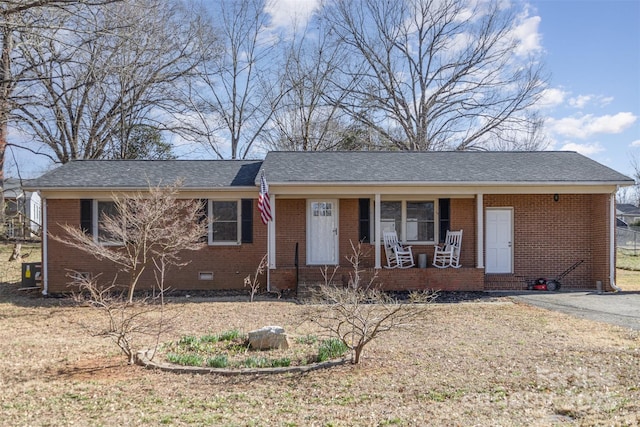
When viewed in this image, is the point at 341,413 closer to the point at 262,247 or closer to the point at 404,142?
the point at 262,247

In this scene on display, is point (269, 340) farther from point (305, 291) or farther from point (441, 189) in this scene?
point (441, 189)

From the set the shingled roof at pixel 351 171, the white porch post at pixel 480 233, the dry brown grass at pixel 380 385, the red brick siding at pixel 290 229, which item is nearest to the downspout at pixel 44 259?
the shingled roof at pixel 351 171

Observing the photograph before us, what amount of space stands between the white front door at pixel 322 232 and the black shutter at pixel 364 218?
0.64m

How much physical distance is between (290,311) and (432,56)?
71.8 ft

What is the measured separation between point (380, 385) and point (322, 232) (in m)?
8.66

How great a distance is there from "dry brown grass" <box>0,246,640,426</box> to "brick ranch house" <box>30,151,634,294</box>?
196 inches

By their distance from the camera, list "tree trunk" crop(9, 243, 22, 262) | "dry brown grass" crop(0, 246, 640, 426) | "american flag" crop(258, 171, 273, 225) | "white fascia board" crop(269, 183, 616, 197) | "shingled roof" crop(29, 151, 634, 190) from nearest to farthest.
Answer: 1. "dry brown grass" crop(0, 246, 640, 426)
2. "american flag" crop(258, 171, 273, 225)
3. "shingled roof" crop(29, 151, 634, 190)
4. "white fascia board" crop(269, 183, 616, 197)
5. "tree trunk" crop(9, 243, 22, 262)

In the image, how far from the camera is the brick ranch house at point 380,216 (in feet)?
42.1

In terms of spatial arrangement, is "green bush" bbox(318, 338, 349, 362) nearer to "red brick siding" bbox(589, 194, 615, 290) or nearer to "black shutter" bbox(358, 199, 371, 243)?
"black shutter" bbox(358, 199, 371, 243)

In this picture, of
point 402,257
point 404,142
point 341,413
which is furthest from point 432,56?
point 341,413

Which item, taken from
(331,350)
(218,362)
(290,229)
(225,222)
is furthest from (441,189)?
(218,362)

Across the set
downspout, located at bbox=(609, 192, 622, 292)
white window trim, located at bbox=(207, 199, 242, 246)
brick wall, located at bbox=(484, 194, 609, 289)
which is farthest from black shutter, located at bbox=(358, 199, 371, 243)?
downspout, located at bbox=(609, 192, 622, 292)

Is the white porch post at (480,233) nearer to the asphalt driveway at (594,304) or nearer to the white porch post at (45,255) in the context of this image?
the asphalt driveway at (594,304)

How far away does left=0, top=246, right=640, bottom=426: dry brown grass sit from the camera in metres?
4.64
